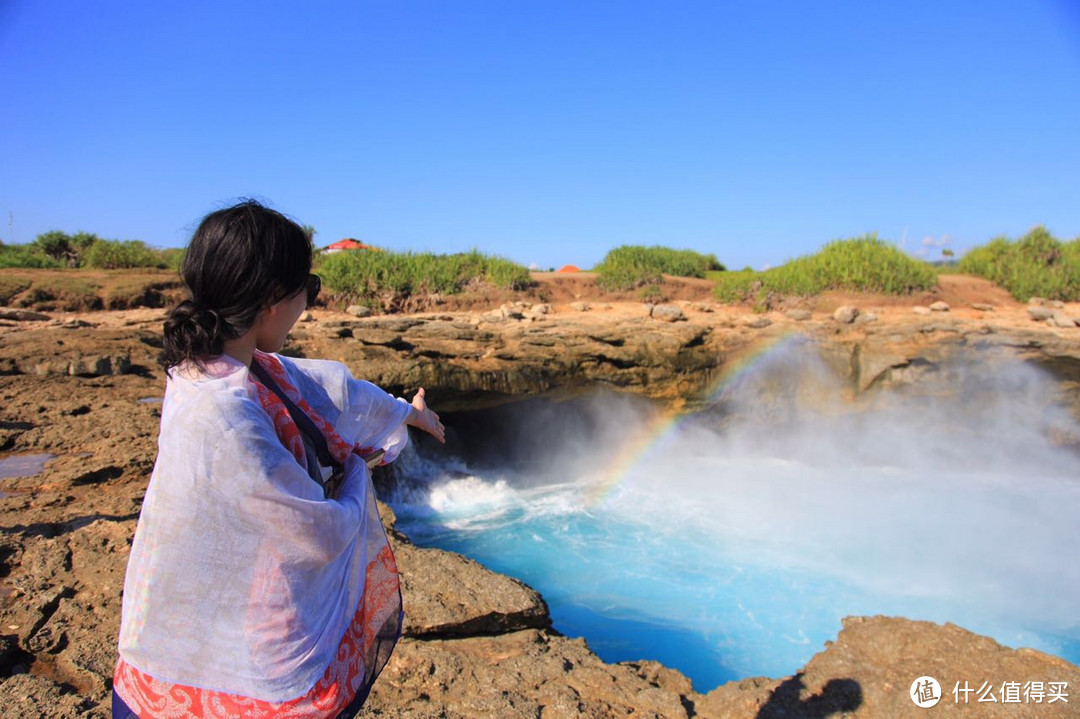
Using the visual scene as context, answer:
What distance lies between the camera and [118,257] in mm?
11273

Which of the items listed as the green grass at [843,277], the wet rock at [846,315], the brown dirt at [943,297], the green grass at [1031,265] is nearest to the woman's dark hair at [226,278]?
the wet rock at [846,315]

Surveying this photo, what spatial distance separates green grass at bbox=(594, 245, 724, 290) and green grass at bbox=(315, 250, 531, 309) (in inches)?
68.1

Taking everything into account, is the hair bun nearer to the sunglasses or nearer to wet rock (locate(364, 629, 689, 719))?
the sunglasses

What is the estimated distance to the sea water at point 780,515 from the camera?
5586 millimetres

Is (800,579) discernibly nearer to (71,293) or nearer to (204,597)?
(204,597)

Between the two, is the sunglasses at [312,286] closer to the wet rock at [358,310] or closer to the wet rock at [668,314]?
the wet rock at [668,314]

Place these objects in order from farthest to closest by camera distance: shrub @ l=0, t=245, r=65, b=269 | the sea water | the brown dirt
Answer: the brown dirt → shrub @ l=0, t=245, r=65, b=269 → the sea water

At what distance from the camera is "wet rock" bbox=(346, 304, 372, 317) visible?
1010cm

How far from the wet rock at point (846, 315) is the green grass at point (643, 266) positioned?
3390 mm

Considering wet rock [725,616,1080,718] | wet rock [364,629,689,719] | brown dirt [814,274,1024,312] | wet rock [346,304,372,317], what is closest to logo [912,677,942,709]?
wet rock [725,616,1080,718]

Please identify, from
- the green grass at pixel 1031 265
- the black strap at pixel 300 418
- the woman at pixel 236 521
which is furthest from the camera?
the green grass at pixel 1031 265

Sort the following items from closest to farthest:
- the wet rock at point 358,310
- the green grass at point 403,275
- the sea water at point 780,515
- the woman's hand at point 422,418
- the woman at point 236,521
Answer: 1. the woman at point 236,521
2. the woman's hand at point 422,418
3. the sea water at point 780,515
4. the wet rock at point 358,310
5. the green grass at point 403,275

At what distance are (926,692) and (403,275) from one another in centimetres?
979

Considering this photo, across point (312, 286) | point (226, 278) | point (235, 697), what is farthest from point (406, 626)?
point (226, 278)
